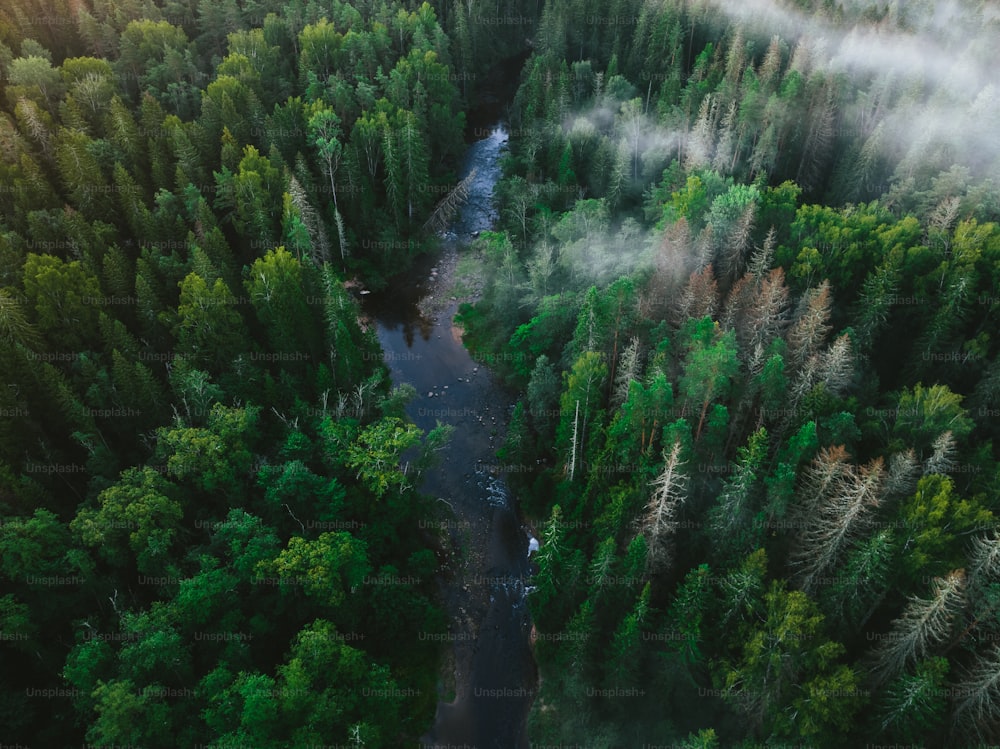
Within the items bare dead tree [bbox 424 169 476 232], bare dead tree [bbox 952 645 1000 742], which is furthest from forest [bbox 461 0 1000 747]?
bare dead tree [bbox 424 169 476 232]

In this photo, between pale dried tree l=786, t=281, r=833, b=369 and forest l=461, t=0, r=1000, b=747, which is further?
pale dried tree l=786, t=281, r=833, b=369

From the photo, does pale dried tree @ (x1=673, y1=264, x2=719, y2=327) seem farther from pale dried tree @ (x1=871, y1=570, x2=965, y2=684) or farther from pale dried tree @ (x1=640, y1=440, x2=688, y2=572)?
pale dried tree @ (x1=871, y1=570, x2=965, y2=684)

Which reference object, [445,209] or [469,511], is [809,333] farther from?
[445,209]

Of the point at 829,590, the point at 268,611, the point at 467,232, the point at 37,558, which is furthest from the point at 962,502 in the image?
the point at 467,232

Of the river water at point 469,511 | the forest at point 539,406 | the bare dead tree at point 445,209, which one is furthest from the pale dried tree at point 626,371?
the bare dead tree at point 445,209

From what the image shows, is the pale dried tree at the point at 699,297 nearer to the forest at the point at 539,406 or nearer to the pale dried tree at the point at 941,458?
the forest at the point at 539,406

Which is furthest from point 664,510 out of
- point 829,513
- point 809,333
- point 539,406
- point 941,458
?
point 539,406
